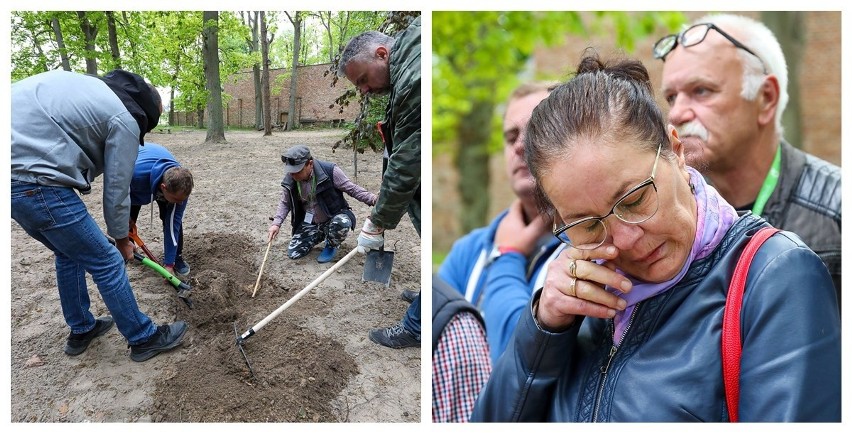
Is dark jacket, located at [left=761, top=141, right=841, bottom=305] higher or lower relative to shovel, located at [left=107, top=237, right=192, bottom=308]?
higher

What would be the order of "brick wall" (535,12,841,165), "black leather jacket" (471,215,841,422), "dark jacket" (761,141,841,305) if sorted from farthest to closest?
"brick wall" (535,12,841,165) → "dark jacket" (761,141,841,305) → "black leather jacket" (471,215,841,422)

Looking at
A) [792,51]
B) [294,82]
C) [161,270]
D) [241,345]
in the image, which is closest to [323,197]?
[294,82]

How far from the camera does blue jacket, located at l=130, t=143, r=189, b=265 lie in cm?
207

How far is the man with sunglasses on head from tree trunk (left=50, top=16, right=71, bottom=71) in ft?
6.79

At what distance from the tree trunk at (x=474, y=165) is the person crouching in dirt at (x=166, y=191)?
8.35 ft

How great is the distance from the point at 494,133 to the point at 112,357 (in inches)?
127

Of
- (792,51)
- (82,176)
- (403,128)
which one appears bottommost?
(82,176)

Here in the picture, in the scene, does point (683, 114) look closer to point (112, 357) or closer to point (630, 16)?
point (630, 16)

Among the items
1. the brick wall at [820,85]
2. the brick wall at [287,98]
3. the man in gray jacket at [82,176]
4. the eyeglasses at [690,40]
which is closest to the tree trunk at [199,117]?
the brick wall at [287,98]

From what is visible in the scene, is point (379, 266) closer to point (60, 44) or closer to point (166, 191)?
point (166, 191)

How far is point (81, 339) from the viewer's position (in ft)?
6.93

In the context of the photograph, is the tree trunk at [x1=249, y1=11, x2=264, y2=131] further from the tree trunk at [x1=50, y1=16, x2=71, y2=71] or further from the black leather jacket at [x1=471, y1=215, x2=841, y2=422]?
the black leather jacket at [x1=471, y1=215, x2=841, y2=422]

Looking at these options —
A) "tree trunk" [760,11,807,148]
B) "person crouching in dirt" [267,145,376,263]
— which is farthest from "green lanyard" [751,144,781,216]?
"tree trunk" [760,11,807,148]

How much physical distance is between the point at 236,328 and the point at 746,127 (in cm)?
215
